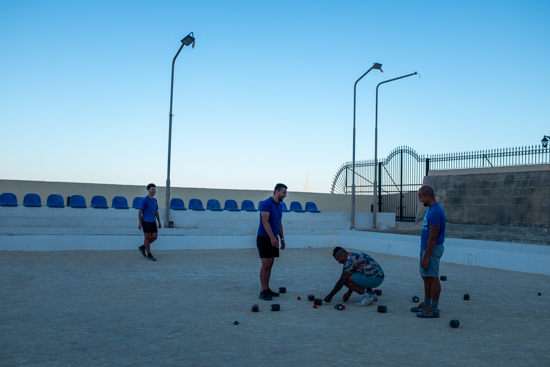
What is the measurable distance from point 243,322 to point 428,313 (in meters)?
2.45

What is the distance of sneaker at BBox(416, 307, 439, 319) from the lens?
6621 millimetres

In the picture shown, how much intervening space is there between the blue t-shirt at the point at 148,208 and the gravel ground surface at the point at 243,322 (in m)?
1.79

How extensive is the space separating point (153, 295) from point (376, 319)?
359 centimetres

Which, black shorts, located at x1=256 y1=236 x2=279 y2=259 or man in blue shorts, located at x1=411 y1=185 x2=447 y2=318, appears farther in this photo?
black shorts, located at x1=256 y1=236 x2=279 y2=259

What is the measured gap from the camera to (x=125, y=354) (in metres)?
4.81

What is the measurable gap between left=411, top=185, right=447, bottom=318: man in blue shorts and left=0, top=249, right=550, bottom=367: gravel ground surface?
0.24 metres

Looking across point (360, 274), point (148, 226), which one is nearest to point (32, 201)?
point (148, 226)

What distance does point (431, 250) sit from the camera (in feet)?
21.3

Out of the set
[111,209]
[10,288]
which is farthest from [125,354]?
[111,209]

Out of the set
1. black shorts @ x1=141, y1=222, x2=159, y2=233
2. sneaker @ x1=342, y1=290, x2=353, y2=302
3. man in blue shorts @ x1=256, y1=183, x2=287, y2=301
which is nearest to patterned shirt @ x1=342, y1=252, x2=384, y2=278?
sneaker @ x1=342, y1=290, x2=353, y2=302

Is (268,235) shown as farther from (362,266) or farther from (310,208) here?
(310,208)

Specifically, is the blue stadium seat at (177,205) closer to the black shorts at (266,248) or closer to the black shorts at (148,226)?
the black shorts at (148,226)

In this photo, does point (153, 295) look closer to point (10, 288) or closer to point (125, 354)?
point (10, 288)

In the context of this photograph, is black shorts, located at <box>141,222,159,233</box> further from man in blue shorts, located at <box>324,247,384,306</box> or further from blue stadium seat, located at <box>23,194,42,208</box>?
blue stadium seat, located at <box>23,194,42,208</box>
